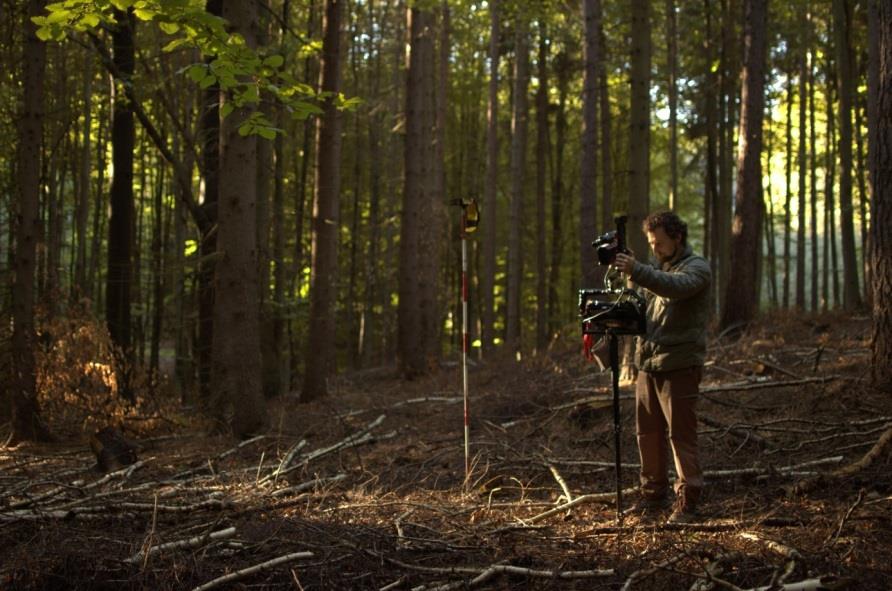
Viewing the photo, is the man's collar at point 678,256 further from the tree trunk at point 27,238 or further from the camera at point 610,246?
the tree trunk at point 27,238

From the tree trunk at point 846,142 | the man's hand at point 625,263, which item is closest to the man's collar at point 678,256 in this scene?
the man's hand at point 625,263

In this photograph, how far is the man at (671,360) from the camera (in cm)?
497

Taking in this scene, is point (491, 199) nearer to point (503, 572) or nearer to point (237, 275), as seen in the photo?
point (237, 275)

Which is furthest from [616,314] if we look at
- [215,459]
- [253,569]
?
[215,459]

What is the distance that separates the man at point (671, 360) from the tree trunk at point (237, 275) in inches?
189

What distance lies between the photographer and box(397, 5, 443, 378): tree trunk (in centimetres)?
1414

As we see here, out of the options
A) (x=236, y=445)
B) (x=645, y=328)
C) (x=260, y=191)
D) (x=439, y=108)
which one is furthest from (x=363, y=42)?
(x=645, y=328)

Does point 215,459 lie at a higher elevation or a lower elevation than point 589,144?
lower

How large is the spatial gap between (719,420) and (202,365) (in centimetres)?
702

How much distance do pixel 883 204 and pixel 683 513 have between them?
3277mm

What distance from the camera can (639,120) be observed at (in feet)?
30.9

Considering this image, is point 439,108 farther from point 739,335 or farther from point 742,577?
point 742,577

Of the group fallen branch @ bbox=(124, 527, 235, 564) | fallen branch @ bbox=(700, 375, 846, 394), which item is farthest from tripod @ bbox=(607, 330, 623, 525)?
fallen branch @ bbox=(700, 375, 846, 394)

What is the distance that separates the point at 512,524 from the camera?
4988 mm
